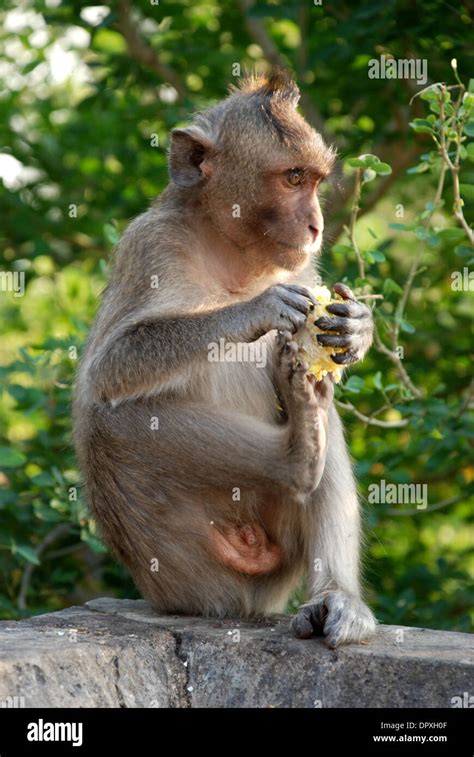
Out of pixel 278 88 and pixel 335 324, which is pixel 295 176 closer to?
pixel 278 88

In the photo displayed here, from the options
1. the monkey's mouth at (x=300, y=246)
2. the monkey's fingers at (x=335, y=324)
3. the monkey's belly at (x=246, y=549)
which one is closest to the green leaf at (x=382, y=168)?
the monkey's mouth at (x=300, y=246)

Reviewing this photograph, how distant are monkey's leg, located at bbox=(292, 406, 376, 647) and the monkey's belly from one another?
27 centimetres

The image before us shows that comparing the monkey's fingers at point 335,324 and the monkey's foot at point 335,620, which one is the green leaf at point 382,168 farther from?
the monkey's foot at point 335,620

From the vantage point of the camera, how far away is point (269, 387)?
616cm

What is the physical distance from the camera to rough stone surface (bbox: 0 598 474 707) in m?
4.76

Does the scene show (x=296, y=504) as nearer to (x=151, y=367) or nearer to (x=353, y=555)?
(x=353, y=555)

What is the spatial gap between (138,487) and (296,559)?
0.95 meters

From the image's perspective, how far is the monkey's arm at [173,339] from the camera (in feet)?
18.3

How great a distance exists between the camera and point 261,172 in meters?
6.15

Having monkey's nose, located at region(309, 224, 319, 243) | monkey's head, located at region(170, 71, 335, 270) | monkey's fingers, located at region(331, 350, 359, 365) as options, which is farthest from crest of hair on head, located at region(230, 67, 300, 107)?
monkey's fingers, located at region(331, 350, 359, 365)

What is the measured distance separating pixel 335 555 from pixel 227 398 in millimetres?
958

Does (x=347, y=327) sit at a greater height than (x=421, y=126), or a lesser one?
lesser

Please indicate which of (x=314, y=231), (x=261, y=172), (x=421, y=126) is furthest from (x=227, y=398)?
(x=421, y=126)

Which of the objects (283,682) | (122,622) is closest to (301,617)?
(283,682)
